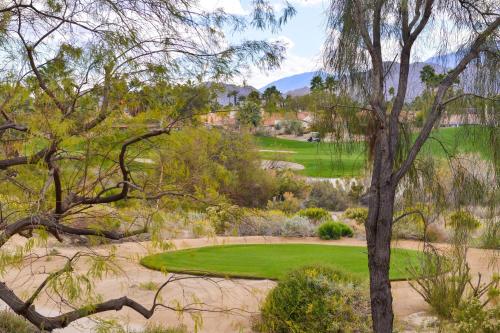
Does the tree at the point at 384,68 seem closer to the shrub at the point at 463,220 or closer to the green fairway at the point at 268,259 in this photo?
the shrub at the point at 463,220

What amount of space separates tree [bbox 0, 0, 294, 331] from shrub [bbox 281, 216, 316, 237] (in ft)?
37.6

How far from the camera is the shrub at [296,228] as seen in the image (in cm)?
1727

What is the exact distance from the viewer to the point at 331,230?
56.3 ft

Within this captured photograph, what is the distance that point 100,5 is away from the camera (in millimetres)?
6047

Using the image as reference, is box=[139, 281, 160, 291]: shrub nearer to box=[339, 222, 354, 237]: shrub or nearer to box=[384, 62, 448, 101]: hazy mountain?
box=[384, 62, 448, 101]: hazy mountain

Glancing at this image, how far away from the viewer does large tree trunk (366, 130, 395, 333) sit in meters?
7.00

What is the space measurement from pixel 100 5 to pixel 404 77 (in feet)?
11.5

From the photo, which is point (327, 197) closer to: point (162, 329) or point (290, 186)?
point (290, 186)

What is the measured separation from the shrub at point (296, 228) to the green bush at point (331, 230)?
1.61ft

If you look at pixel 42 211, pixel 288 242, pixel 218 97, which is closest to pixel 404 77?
pixel 218 97

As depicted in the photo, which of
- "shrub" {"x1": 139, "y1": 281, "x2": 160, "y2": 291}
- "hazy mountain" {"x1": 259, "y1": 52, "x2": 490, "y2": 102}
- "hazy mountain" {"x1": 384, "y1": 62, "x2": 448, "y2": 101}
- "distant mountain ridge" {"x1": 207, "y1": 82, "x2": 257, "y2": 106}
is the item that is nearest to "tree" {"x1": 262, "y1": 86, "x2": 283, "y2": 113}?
"distant mountain ridge" {"x1": 207, "y1": 82, "x2": 257, "y2": 106}

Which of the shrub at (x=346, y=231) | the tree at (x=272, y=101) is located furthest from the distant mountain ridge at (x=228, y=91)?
the shrub at (x=346, y=231)

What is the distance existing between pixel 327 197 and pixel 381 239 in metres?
17.5

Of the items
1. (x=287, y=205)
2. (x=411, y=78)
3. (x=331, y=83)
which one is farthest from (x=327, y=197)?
(x=411, y=78)
